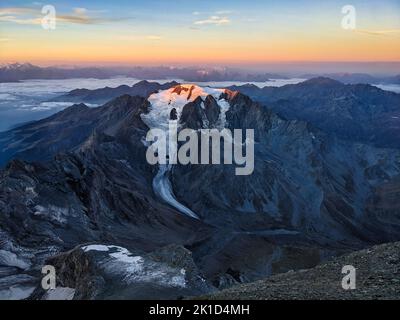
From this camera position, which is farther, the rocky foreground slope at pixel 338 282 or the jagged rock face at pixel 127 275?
the jagged rock face at pixel 127 275

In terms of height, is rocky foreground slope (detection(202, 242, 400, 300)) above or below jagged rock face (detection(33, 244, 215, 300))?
above

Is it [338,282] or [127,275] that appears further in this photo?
[127,275]

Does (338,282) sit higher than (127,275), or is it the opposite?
(338,282)

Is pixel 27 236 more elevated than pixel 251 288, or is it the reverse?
pixel 251 288

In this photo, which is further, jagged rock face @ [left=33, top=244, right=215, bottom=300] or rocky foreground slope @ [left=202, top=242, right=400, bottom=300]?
jagged rock face @ [left=33, top=244, right=215, bottom=300]

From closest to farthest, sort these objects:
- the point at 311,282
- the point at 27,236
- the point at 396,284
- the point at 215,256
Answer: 1. the point at 396,284
2. the point at 311,282
3. the point at 27,236
4. the point at 215,256

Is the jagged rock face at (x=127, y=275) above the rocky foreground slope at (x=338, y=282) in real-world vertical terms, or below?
below
